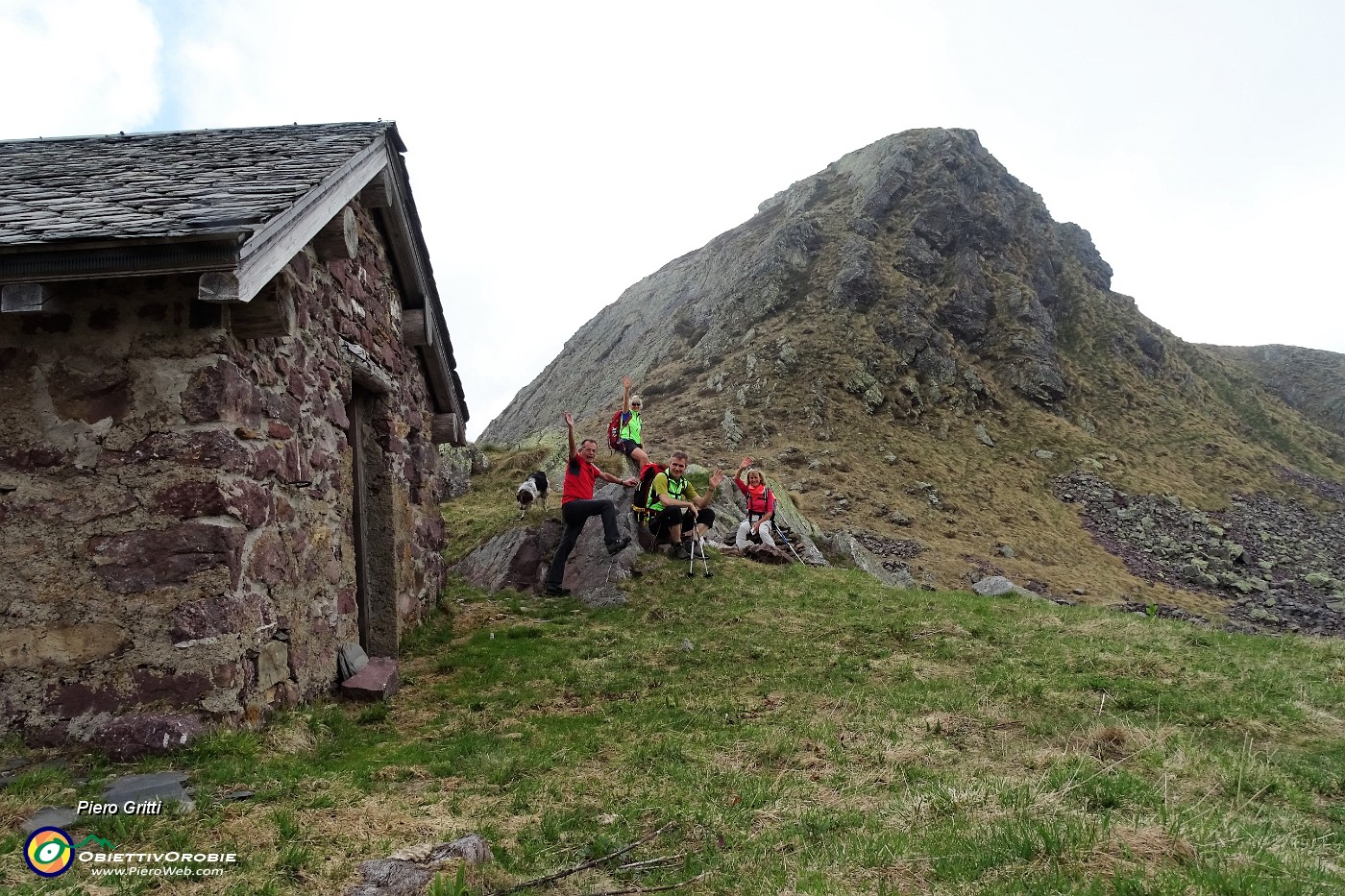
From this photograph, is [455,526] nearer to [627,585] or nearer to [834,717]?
[627,585]

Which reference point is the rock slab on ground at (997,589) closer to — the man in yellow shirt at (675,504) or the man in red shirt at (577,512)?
the man in yellow shirt at (675,504)

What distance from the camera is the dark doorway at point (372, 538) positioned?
760 cm

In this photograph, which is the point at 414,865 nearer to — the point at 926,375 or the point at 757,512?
the point at 757,512

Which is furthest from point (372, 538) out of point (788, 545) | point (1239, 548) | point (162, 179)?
point (1239, 548)

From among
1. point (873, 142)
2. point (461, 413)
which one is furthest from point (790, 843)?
point (873, 142)

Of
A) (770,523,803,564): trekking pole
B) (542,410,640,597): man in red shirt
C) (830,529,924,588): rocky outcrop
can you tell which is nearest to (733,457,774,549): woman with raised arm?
(770,523,803,564): trekking pole

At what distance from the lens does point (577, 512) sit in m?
10.6

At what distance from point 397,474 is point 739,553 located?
6280 mm

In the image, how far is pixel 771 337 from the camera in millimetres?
35062

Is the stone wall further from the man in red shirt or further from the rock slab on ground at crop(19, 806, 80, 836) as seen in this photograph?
the man in red shirt

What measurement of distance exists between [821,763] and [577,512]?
21.1 ft

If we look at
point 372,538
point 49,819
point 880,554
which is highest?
point 372,538

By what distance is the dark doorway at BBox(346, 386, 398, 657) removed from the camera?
299 inches

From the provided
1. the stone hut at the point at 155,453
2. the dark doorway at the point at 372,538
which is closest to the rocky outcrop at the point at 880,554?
the dark doorway at the point at 372,538
